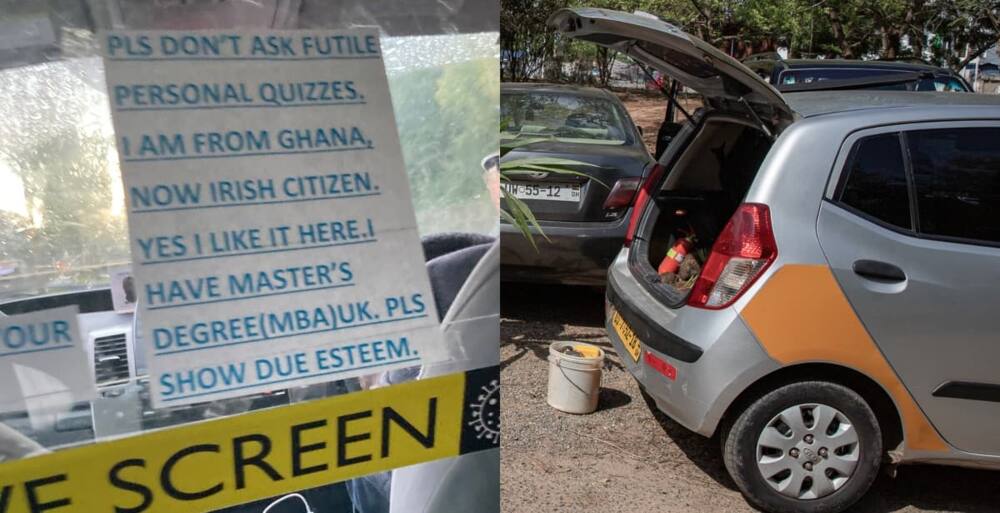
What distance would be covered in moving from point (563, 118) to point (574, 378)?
2589 mm

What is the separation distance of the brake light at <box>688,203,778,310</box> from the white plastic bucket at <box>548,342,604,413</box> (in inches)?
39.3

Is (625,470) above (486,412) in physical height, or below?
below

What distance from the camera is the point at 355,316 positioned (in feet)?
5.74

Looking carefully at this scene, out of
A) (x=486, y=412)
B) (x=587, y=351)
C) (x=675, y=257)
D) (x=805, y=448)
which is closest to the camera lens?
(x=486, y=412)

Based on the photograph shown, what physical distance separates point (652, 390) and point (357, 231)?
2.26 metres

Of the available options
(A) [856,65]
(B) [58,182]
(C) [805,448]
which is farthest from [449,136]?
(A) [856,65]

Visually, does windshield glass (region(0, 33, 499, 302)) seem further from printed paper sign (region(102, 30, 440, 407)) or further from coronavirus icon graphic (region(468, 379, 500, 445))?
coronavirus icon graphic (region(468, 379, 500, 445))

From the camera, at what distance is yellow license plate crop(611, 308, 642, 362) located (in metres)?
3.82

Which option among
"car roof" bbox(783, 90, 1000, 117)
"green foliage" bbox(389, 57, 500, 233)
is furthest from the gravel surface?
"green foliage" bbox(389, 57, 500, 233)

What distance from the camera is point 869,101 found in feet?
12.2

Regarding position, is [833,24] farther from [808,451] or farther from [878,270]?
[808,451]

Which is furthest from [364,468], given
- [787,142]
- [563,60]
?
[563,60]

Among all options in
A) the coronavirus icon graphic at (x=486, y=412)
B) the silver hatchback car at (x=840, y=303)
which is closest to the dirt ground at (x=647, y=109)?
the silver hatchback car at (x=840, y=303)

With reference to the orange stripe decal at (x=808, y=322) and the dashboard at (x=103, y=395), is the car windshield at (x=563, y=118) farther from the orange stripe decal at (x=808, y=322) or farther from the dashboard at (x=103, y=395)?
the dashboard at (x=103, y=395)
